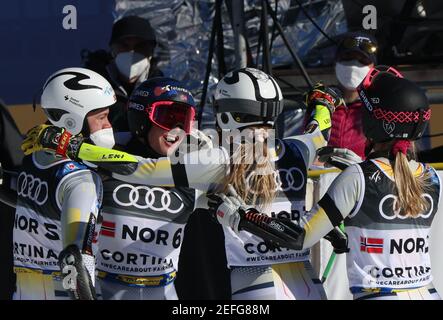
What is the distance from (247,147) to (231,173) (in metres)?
A: 0.16

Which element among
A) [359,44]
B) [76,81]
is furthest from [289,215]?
[359,44]

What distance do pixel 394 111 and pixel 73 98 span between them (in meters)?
1.55

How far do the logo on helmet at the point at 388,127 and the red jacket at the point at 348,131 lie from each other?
1.81m

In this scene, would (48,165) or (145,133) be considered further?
(145,133)

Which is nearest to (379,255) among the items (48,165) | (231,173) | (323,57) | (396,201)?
(396,201)

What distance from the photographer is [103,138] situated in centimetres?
498

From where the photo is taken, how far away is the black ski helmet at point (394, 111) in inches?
179

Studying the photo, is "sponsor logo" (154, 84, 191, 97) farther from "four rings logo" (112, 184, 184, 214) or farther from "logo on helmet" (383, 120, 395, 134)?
"logo on helmet" (383, 120, 395, 134)

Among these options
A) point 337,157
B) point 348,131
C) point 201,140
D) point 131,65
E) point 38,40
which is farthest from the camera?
point 38,40

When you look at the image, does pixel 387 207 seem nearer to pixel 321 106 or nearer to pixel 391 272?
pixel 391 272

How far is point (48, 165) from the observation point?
4.68 m

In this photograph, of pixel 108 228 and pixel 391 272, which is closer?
pixel 391 272

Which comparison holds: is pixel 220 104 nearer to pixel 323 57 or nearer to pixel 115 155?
pixel 115 155
